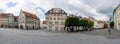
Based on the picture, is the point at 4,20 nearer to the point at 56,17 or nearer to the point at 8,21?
the point at 8,21

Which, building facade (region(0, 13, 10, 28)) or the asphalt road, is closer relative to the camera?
the asphalt road

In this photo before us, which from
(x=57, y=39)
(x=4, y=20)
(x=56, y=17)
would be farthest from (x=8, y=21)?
(x=57, y=39)

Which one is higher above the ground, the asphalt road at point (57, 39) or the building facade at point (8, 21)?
the building facade at point (8, 21)

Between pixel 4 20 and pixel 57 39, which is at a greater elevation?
pixel 4 20

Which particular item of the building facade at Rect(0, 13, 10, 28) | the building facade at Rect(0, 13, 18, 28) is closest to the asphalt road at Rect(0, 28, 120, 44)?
the building facade at Rect(0, 13, 18, 28)

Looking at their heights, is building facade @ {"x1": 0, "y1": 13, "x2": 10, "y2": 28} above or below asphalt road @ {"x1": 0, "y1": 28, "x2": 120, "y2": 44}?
above

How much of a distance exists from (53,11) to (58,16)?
3607mm

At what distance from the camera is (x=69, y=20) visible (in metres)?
75.3

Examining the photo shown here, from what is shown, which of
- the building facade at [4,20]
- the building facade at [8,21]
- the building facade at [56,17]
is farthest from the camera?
the building facade at [8,21]

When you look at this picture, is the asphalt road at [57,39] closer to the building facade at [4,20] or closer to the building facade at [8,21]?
the building facade at [8,21]

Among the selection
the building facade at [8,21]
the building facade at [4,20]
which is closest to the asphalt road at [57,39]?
the building facade at [8,21]

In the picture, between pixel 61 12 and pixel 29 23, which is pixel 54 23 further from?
pixel 29 23

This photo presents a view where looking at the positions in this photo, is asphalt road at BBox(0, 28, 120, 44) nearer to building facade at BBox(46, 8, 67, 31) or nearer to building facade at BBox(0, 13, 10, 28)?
building facade at BBox(46, 8, 67, 31)

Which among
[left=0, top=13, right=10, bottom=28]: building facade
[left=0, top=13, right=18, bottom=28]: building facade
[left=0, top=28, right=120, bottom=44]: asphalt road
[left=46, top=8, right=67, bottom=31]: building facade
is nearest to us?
[left=0, top=28, right=120, bottom=44]: asphalt road
